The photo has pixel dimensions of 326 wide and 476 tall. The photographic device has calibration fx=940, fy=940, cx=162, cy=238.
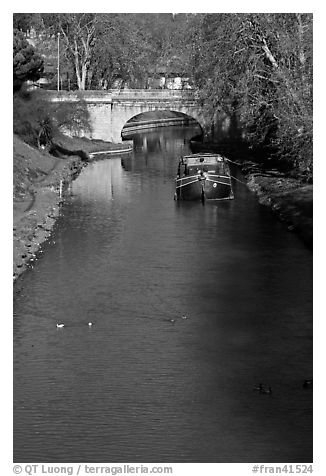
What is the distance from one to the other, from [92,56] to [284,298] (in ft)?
197

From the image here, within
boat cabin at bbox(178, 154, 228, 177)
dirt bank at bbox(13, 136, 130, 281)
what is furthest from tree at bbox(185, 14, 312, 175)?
dirt bank at bbox(13, 136, 130, 281)

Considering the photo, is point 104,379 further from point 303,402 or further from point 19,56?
point 19,56

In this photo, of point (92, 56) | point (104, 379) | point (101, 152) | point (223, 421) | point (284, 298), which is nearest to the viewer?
point (223, 421)

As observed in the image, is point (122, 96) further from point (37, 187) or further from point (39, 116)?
point (37, 187)

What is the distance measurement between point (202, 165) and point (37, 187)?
917 centimetres

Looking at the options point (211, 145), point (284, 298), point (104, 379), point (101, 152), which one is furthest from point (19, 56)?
point (104, 379)

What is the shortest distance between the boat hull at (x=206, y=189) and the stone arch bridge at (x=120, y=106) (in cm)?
2929

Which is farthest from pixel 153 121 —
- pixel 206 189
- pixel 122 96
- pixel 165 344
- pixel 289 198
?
pixel 165 344

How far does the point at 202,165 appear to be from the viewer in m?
52.2

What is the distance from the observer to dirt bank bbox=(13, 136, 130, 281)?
37000 mm

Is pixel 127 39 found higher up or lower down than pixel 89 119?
higher up

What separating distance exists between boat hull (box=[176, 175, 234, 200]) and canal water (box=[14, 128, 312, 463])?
20.0 feet

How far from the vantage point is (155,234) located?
A: 40875mm

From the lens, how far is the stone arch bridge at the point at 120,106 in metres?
78.3
